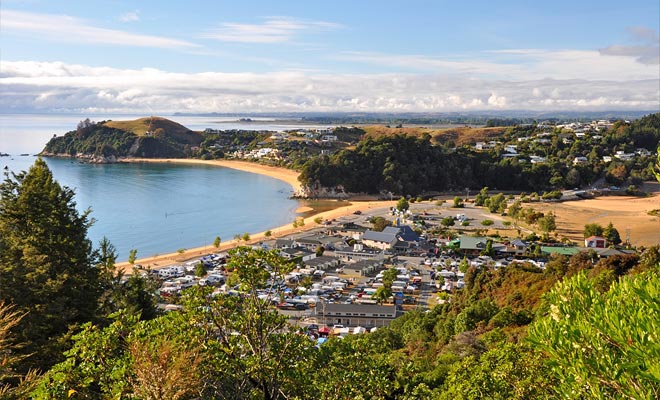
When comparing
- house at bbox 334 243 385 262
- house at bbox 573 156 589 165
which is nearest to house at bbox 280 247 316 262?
house at bbox 334 243 385 262

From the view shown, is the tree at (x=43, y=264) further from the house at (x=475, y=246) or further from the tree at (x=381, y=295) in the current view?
the house at (x=475, y=246)

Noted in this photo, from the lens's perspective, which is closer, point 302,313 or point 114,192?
point 302,313

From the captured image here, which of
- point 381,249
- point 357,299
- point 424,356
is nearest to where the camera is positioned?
point 424,356

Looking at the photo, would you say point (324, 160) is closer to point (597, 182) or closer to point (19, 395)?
point (597, 182)

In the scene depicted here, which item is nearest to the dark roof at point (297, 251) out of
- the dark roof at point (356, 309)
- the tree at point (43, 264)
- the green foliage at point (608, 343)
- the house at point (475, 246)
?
the house at point (475, 246)

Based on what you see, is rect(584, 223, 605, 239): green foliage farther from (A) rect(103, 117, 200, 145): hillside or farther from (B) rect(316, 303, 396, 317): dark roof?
(A) rect(103, 117, 200, 145): hillside

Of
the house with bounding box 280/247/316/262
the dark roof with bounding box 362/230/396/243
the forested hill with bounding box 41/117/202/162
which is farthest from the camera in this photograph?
the forested hill with bounding box 41/117/202/162

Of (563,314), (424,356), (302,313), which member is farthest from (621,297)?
(302,313)
